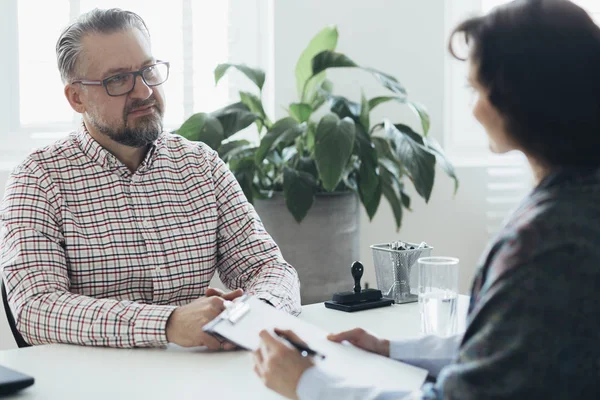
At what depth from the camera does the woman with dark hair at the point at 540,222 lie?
768 millimetres

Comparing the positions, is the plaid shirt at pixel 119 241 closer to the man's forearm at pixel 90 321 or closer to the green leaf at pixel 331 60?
the man's forearm at pixel 90 321

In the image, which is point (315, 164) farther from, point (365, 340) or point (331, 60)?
point (365, 340)

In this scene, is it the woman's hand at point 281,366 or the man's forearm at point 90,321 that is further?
the man's forearm at point 90,321

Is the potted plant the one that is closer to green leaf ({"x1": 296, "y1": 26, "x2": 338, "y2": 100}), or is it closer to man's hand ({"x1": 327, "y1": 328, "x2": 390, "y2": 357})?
green leaf ({"x1": 296, "y1": 26, "x2": 338, "y2": 100})

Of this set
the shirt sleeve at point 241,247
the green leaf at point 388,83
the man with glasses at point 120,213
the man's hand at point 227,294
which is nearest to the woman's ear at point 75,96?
the man with glasses at point 120,213

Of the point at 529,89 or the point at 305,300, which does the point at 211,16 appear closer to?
the point at 305,300

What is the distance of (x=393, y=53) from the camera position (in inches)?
136

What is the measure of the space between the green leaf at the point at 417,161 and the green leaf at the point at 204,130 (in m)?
0.65

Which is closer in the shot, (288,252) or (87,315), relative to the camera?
(87,315)

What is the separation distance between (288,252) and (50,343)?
1400mm

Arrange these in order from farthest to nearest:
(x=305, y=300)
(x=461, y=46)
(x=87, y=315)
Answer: (x=305, y=300) → (x=87, y=315) → (x=461, y=46)

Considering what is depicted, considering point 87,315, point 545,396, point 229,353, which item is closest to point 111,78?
point 87,315

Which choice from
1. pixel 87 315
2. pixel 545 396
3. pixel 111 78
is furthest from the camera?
pixel 111 78

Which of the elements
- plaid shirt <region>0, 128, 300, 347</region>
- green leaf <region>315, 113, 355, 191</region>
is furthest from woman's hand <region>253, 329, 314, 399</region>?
green leaf <region>315, 113, 355, 191</region>
